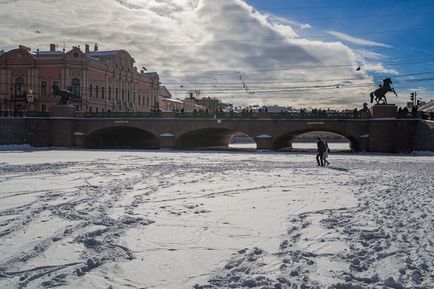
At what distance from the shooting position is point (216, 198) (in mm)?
11734

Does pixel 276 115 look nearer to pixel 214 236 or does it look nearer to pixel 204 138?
pixel 204 138

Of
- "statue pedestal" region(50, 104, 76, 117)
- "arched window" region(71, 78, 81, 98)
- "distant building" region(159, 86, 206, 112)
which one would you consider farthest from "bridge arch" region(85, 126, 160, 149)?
"distant building" region(159, 86, 206, 112)

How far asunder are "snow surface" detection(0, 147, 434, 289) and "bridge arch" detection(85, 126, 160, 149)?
34.2 metres

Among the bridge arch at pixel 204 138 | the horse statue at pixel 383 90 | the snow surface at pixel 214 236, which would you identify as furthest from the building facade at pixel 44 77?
the snow surface at pixel 214 236

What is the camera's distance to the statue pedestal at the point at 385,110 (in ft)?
126

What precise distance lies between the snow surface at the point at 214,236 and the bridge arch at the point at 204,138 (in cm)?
3279

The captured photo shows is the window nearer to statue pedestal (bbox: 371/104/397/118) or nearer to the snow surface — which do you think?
statue pedestal (bbox: 371/104/397/118)

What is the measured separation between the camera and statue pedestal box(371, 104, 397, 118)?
38281 mm

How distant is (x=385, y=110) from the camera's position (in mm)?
38375

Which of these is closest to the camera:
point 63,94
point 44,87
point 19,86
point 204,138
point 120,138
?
point 63,94

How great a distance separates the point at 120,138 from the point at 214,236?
49869 mm

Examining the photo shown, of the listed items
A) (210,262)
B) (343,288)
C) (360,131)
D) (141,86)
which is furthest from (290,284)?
(141,86)

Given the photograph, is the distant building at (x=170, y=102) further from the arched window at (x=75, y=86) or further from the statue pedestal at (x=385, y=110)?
the statue pedestal at (x=385, y=110)

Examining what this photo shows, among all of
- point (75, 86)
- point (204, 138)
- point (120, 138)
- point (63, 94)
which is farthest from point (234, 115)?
point (75, 86)
